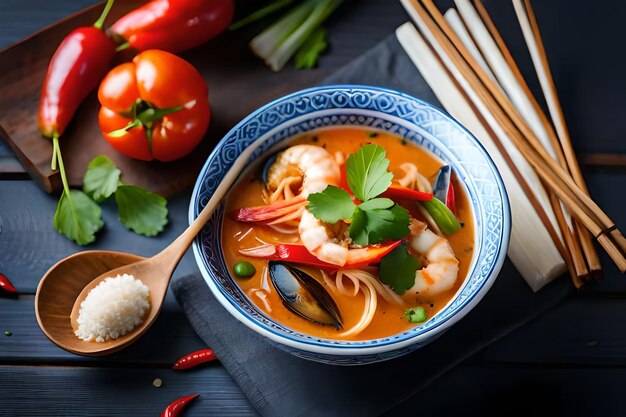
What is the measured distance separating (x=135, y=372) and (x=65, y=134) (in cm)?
116

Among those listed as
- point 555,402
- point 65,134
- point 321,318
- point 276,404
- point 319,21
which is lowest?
point 555,402

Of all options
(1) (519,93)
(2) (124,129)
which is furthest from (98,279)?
(1) (519,93)

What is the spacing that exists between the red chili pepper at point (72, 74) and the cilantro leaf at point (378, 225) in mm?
1483

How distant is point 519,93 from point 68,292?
1955 millimetres

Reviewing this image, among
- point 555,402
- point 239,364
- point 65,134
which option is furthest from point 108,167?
point 555,402

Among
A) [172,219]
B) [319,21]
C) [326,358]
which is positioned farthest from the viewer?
[319,21]

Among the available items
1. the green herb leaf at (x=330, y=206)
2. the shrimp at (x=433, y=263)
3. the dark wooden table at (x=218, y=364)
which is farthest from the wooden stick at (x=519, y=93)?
the green herb leaf at (x=330, y=206)

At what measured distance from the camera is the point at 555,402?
2.57m

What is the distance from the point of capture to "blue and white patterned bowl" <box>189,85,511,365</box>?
217 centimetres

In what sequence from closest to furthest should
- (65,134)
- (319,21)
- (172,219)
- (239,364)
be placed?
(239,364)
(172,219)
(65,134)
(319,21)

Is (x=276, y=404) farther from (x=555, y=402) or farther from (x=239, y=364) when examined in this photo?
(x=555, y=402)

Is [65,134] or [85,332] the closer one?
[85,332]

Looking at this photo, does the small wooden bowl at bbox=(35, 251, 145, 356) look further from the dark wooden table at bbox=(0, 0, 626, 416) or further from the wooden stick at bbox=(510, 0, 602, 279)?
the wooden stick at bbox=(510, 0, 602, 279)

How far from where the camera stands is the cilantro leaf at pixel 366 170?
244cm
